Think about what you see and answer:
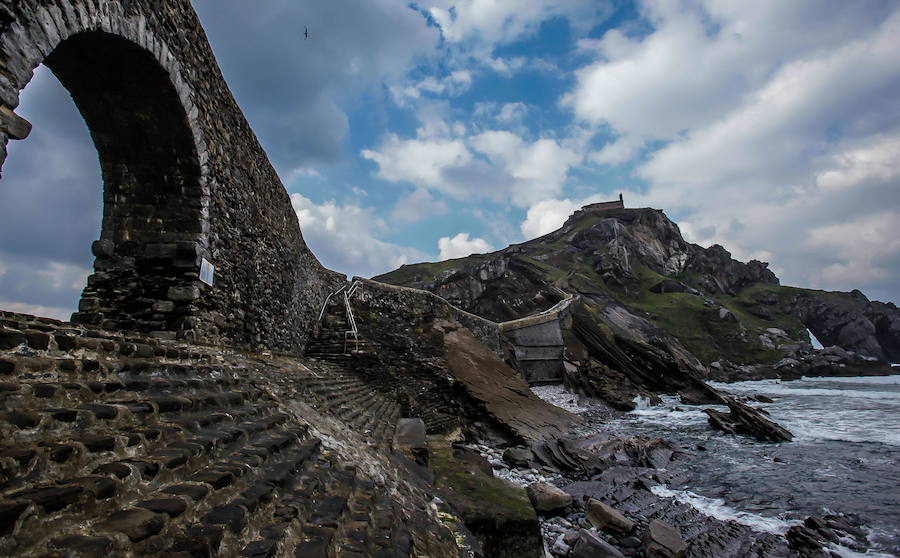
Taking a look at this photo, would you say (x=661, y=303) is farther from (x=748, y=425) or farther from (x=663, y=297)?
(x=748, y=425)

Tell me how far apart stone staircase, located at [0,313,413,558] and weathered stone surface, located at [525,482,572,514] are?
503 centimetres

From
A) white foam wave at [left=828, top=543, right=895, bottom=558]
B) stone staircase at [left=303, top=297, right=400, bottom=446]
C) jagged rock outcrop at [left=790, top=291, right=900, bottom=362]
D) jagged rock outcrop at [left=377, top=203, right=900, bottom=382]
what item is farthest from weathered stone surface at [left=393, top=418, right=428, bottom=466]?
jagged rock outcrop at [left=790, top=291, right=900, bottom=362]

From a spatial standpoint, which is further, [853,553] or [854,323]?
[854,323]

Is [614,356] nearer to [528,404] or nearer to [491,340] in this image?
[491,340]

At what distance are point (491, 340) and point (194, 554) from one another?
20.3 m

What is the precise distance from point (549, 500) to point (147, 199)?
9.31 m

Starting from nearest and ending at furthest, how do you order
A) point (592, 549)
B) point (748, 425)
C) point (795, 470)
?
point (592, 549) → point (795, 470) → point (748, 425)

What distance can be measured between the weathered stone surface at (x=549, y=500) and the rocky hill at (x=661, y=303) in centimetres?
2086

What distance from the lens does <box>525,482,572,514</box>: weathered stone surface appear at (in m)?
7.74

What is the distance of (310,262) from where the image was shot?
13562mm

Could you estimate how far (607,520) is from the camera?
23.5ft

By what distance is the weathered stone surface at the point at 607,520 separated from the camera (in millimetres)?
7031

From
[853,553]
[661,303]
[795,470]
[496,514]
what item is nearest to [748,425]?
[795,470]

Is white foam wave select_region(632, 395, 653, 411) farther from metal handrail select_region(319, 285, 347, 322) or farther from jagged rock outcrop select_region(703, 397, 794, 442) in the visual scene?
metal handrail select_region(319, 285, 347, 322)
